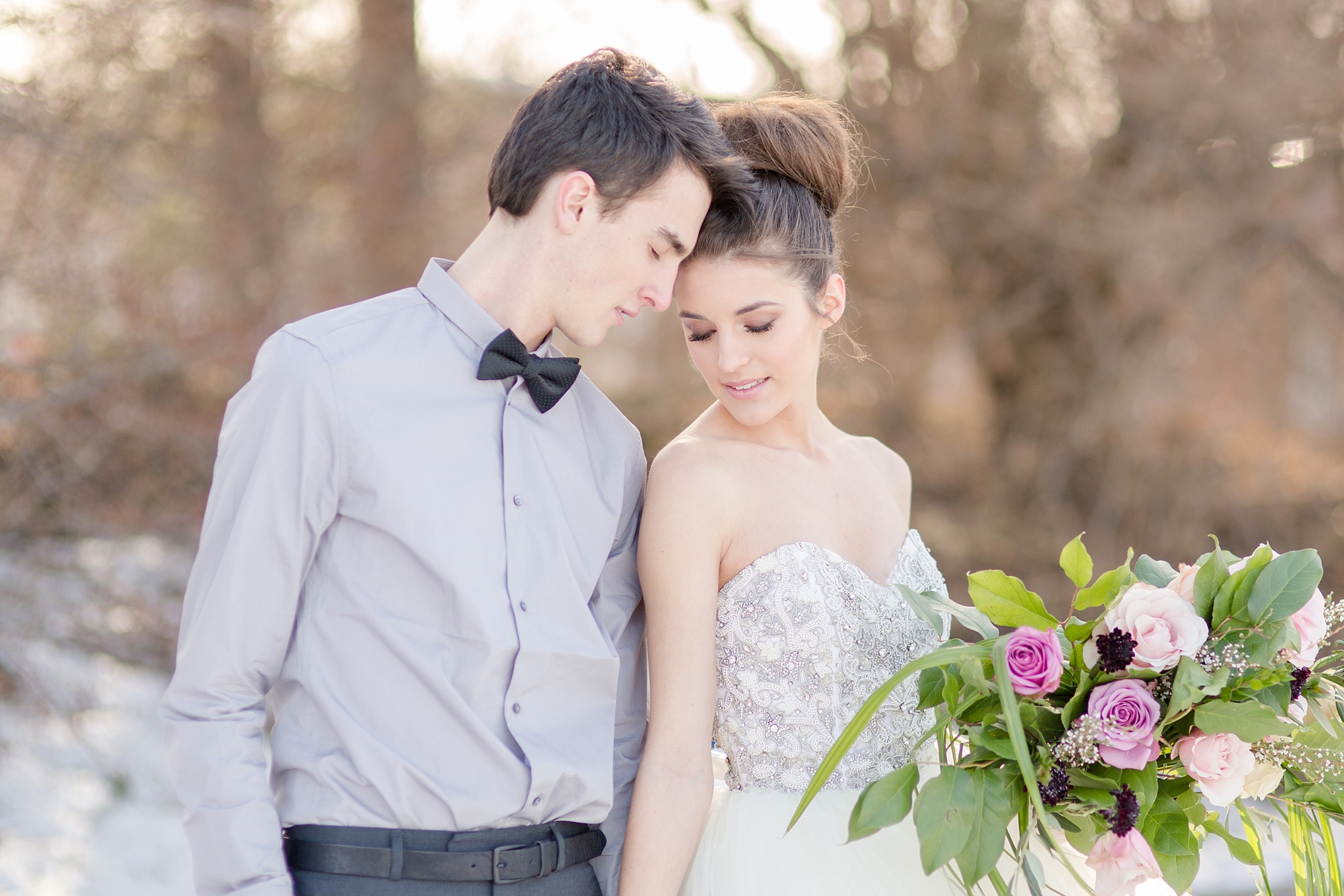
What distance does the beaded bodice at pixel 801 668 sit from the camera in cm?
200

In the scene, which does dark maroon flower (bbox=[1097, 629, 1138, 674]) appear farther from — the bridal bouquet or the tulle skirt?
the tulle skirt

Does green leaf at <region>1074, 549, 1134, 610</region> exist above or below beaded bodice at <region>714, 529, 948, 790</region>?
above

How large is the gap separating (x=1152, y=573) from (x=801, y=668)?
0.60 meters

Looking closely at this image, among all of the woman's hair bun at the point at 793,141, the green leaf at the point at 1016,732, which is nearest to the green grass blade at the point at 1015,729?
the green leaf at the point at 1016,732

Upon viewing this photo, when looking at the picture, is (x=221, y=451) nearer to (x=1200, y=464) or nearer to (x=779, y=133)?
(x=779, y=133)

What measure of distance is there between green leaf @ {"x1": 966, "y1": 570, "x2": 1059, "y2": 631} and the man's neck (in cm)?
81

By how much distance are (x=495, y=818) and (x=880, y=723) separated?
75cm

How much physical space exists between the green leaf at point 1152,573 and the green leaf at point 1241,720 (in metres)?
0.28

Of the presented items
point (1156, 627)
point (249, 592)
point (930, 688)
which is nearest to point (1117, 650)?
point (1156, 627)

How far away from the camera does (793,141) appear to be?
217cm

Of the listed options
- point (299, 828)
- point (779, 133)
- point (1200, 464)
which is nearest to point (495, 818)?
point (299, 828)

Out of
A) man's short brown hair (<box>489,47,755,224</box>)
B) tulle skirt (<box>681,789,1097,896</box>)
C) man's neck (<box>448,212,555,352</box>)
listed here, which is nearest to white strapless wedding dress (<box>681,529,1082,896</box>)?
tulle skirt (<box>681,789,1097,896</box>)

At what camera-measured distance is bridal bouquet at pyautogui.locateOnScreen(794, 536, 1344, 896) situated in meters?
1.55

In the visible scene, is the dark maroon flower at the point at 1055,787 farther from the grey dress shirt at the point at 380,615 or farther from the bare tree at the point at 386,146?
the bare tree at the point at 386,146
